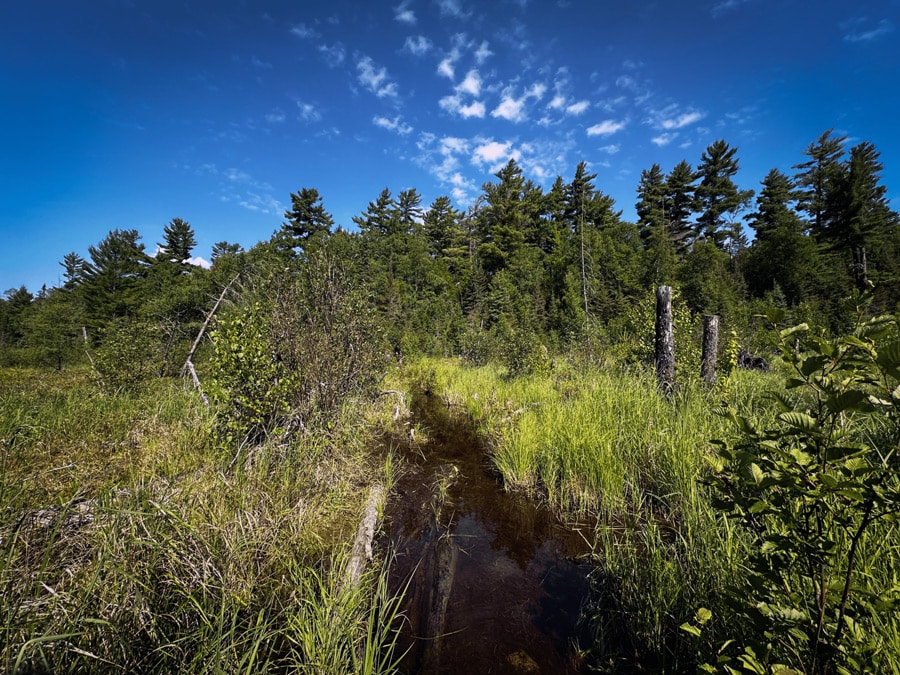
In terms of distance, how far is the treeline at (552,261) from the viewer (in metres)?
21.3

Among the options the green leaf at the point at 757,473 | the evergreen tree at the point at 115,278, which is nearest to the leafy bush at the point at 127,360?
the green leaf at the point at 757,473

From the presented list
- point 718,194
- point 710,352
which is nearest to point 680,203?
point 718,194

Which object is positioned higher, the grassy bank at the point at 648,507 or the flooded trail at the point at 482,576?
the grassy bank at the point at 648,507

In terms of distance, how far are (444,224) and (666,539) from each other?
3486 cm

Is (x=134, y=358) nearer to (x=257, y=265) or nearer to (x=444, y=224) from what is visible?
(x=257, y=265)

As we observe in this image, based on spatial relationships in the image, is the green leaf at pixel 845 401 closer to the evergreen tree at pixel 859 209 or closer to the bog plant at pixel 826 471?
the bog plant at pixel 826 471

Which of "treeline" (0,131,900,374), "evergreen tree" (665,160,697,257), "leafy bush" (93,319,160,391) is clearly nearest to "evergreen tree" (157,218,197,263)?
"treeline" (0,131,900,374)

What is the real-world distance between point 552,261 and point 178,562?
27864 millimetres

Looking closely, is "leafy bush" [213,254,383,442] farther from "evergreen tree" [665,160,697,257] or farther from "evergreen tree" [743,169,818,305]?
"evergreen tree" [665,160,697,257]

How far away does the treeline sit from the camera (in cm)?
2134

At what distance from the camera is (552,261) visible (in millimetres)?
27109

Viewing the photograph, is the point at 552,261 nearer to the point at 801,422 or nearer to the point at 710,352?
the point at 710,352

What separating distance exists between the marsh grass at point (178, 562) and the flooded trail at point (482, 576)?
0.31 m

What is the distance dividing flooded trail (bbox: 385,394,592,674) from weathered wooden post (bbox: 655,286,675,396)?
151 inches
